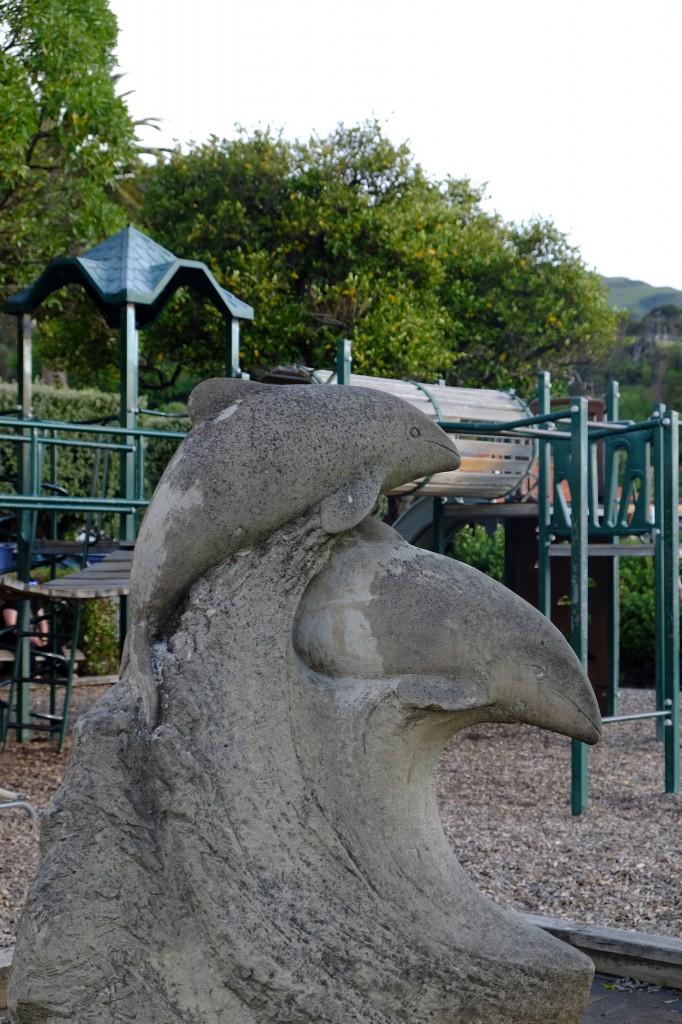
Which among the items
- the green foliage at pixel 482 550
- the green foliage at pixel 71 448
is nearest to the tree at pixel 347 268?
the green foliage at pixel 71 448

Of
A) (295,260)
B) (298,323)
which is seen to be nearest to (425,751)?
(298,323)

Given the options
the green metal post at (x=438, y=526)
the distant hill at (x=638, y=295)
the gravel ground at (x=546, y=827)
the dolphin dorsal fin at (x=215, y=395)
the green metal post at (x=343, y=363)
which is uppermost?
Result: the distant hill at (x=638, y=295)

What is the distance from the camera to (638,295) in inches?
5241

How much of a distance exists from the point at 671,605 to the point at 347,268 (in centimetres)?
1241

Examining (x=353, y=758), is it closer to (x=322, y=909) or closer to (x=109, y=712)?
(x=322, y=909)

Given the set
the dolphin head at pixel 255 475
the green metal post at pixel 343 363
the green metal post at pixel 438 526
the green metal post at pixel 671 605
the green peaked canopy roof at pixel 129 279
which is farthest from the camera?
the green metal post at pixel 438 526

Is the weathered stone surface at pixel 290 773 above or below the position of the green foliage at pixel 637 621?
above

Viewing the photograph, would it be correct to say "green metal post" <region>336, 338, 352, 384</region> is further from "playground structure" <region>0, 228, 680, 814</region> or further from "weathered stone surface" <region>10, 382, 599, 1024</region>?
"weathered stone surface" <region>10, 382, 599, 1024</region>

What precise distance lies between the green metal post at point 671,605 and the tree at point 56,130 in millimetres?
7792

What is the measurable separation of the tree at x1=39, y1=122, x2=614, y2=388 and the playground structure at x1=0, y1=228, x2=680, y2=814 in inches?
258

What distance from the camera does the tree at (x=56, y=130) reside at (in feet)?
39.2

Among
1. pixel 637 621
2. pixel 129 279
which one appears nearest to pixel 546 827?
pixel 129 279

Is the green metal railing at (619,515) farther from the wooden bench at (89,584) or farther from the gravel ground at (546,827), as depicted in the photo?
the wooden bench at (89,584)

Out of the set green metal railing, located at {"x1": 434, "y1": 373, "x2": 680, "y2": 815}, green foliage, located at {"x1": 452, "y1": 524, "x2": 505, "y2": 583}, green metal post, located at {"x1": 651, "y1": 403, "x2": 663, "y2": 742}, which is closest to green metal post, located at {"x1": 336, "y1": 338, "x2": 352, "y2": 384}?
green metal railing, located at {"x1": 434, "y1": 373, "x2": 680, "y2": 815}
